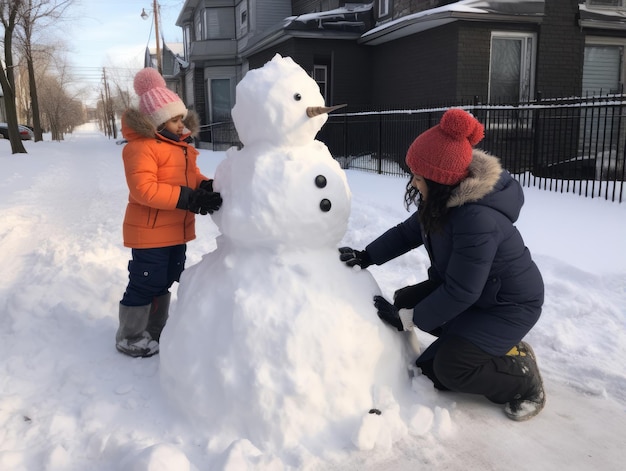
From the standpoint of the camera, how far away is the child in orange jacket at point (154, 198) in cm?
312

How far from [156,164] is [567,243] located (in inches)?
174

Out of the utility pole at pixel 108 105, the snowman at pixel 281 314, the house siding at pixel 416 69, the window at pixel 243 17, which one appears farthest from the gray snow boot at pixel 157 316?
the utility pole at pixel 108 105

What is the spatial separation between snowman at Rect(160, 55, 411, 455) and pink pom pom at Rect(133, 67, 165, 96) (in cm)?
82

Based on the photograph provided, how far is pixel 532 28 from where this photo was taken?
42.1 feet

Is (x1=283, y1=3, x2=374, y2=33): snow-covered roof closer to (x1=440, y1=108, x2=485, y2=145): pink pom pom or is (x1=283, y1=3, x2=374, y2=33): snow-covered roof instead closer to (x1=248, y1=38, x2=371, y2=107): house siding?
(x1=248, y1=38, x2=371, y2=107): house siding

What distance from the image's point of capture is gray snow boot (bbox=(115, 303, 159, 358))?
11.3 feet

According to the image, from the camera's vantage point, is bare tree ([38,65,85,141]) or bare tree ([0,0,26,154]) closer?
bare tree ([0,0,26,154])

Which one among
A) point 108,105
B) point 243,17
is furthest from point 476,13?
point 108,105

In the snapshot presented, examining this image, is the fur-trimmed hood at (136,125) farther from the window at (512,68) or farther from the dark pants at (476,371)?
the window at (512,68)

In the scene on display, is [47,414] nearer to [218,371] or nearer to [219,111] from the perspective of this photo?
[218,371]

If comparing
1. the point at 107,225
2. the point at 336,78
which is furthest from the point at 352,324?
the point at 336,78

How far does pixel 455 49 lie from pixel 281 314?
36.9ft

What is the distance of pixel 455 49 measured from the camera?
12.4m

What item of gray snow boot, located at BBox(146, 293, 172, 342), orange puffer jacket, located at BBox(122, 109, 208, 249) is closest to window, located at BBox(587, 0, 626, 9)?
orange puffer jacket, located at BBox(122, 109, 208, 249)
